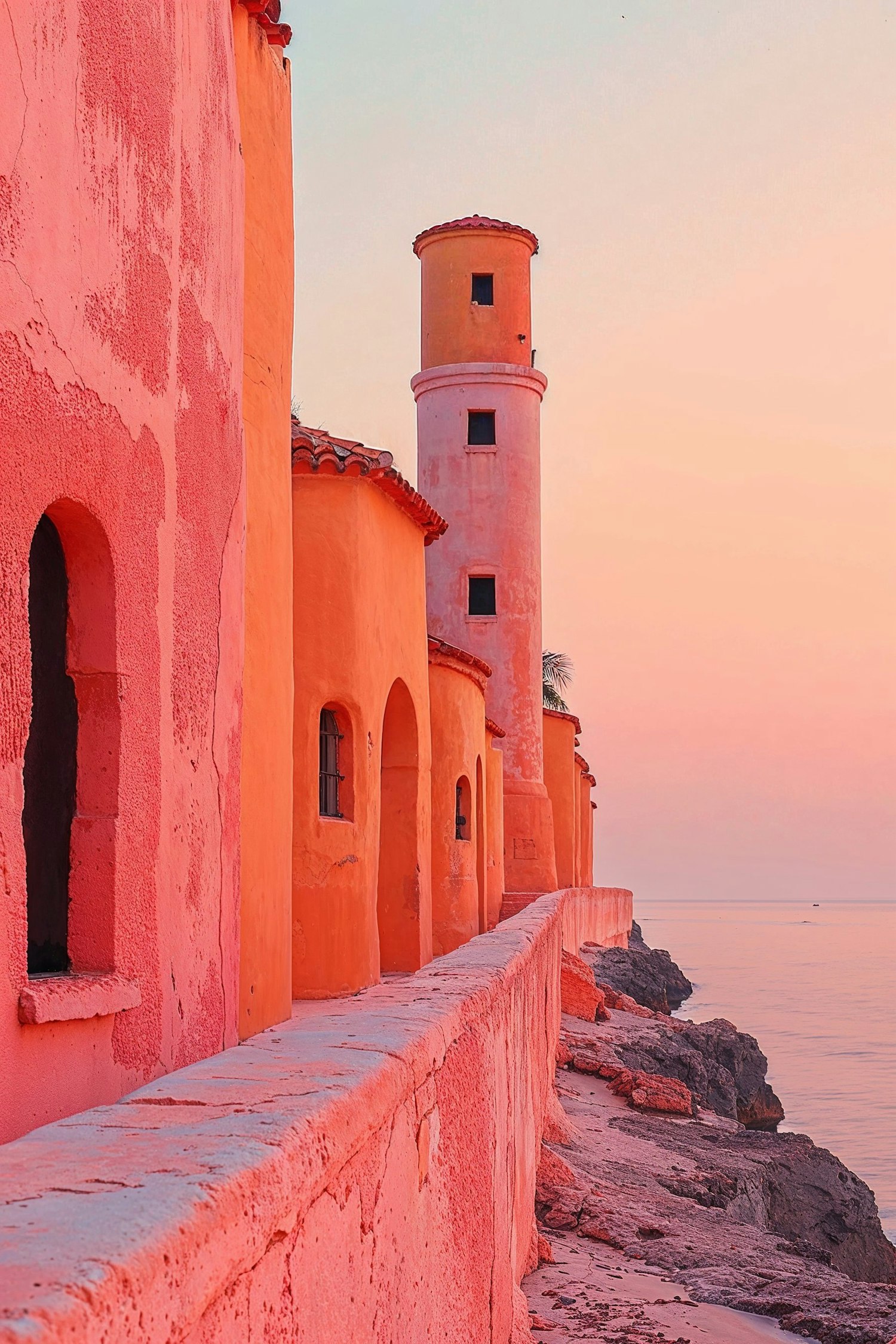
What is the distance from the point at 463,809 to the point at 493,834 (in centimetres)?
476

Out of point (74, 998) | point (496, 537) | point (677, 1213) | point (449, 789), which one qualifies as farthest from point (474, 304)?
point (74, 998)

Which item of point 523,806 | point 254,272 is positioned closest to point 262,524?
point 254,272

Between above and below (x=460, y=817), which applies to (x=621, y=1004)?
below

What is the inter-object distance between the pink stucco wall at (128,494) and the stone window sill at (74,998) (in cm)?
2

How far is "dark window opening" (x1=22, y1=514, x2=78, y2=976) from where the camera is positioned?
223 inches

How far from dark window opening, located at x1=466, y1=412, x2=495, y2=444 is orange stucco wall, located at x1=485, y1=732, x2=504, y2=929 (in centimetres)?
734

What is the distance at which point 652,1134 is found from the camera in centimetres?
1400

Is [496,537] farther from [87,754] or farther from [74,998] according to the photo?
[74,998]

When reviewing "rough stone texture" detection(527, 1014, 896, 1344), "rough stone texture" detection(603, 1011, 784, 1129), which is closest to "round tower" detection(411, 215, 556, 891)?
"rough stone texture" detection(603, 1011, 784, 1129)

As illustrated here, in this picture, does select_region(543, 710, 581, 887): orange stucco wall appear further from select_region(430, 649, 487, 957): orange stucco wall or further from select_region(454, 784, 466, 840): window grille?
select_region(430, 649, 487, 957): orange stucco wall

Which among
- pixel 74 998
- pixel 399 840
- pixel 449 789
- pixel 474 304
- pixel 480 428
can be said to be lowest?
pixel 74 998

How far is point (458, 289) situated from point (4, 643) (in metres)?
27.0

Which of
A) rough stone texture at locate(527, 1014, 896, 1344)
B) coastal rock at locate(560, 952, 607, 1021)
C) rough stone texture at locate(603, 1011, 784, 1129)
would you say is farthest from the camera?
coastal rock at locate(560, 952, 607, 1021)

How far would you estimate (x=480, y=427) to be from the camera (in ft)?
102
